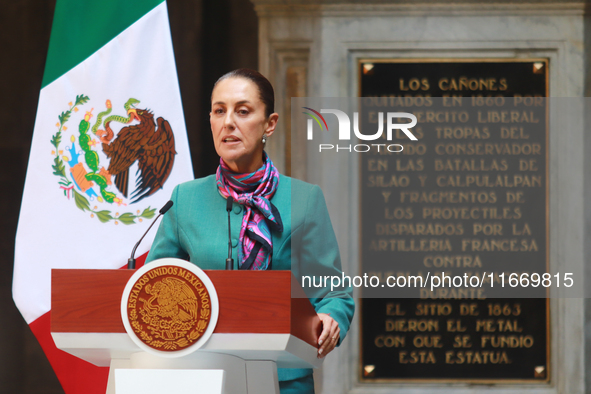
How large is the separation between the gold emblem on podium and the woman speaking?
0.39m

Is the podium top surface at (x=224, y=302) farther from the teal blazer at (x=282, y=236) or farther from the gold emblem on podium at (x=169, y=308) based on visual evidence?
the teal blazer at (x=282, y=236)

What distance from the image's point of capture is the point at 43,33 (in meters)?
4.00

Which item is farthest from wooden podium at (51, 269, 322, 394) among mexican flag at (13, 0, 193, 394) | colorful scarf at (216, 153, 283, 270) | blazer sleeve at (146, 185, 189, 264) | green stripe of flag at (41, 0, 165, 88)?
green stripe of flag at (41, 0, 165, 88)

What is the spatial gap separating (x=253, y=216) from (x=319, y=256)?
0.79 feet

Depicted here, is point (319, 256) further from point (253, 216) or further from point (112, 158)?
point (112, 158)

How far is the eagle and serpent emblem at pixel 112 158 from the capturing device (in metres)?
3.17

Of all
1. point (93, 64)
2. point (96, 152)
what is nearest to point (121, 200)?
point (96, 152)

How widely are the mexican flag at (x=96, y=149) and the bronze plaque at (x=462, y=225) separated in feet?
3.91

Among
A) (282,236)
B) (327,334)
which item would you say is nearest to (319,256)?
(282,236)

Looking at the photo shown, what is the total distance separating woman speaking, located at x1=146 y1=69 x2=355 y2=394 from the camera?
1.66 m

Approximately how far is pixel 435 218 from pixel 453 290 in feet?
1.44

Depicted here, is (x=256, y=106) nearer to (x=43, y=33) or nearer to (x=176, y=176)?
(x=176, y=176)

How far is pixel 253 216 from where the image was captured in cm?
168

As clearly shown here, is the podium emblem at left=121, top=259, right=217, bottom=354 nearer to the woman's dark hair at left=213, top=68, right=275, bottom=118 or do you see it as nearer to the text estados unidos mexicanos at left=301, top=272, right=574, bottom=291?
the woman's dark hair at left=213, top=68, right=275, bottom=118
